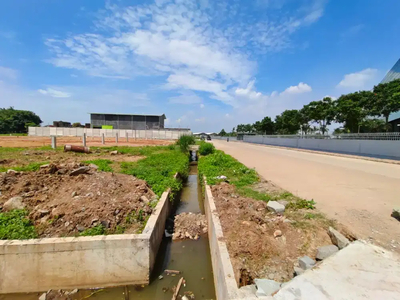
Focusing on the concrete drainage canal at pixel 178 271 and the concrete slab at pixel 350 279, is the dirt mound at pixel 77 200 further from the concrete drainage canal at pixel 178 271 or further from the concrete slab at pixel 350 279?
the concrete slab at pixel 350 279

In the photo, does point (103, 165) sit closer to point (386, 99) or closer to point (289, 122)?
point (386, 99)

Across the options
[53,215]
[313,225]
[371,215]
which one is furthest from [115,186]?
[371,215]

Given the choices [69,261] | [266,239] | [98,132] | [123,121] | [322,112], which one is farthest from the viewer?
[123,121]

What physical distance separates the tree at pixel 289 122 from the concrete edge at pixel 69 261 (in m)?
37.5

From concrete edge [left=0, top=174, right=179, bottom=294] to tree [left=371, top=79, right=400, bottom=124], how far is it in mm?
24064

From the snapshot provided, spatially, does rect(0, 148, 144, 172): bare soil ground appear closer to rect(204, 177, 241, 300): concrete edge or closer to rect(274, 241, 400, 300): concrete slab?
rect(204, 177, 241, 300): concrete edge

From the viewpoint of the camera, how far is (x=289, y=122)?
133 feet

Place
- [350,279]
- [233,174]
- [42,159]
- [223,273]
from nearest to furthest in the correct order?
[350,279]
[223,273]
[233,174]
[42,159]

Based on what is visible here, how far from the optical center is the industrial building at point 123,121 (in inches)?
2107

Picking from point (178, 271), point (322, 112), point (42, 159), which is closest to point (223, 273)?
point (178, 271)

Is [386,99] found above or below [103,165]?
above

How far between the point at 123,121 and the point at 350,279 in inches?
2269

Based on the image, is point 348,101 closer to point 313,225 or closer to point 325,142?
point 325,142

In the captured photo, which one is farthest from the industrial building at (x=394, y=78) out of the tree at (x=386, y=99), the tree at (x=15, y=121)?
the tree at (x=15, y=121)
